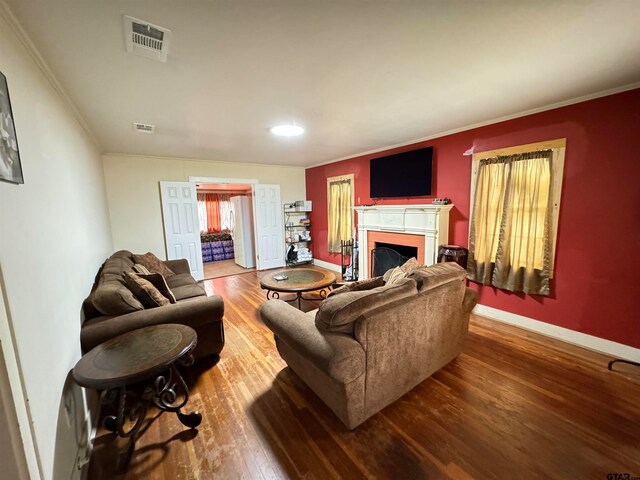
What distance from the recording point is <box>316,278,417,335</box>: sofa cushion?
1488mm

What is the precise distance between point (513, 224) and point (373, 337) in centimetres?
243

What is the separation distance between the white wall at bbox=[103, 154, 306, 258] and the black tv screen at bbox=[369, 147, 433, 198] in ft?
10.5

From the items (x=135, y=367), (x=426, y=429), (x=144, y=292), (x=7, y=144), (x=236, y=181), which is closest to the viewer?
(x=7, y=144)

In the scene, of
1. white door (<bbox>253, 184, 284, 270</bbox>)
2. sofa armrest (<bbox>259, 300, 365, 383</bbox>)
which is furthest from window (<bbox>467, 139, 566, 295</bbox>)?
white door (<bbox>253, 184, 284, 270</bbox>)

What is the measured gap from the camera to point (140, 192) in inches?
177

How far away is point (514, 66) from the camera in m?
1.82

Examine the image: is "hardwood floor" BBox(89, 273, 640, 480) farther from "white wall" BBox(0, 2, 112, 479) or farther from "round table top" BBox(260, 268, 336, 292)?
"round table top" BBox(260, 268, 336, 292)

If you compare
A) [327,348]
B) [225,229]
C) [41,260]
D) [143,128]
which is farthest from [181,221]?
[327,348]

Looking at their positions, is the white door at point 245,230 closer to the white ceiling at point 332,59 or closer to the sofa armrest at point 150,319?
the white ceiling at point 332,59

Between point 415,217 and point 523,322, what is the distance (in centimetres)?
177

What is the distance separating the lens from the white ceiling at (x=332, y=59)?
1271 mm

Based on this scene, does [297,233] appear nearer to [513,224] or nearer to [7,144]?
A: [513,224]

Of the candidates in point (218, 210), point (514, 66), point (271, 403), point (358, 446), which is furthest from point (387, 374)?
point (218, 210)

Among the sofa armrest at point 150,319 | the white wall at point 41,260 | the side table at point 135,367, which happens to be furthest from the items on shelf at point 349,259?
the white wall at point 41,260
